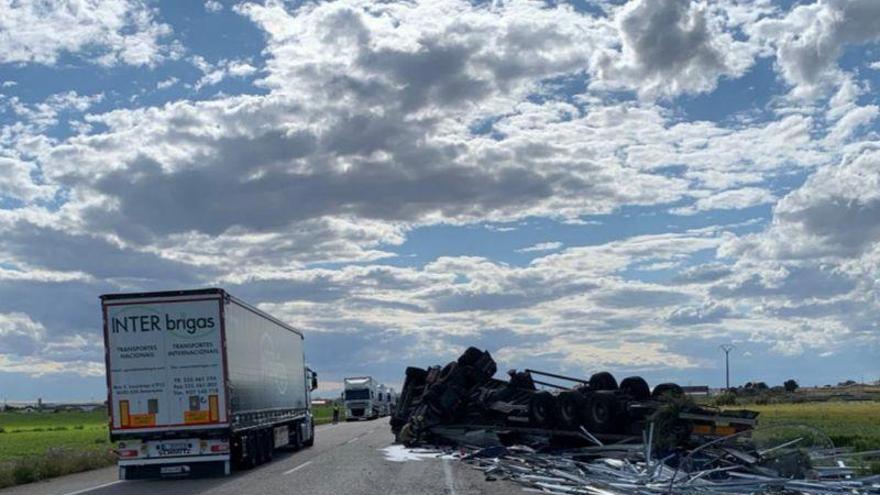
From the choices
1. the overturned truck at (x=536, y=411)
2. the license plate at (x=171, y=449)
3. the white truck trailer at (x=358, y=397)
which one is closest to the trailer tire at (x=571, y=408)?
the overturned truck at (x=536, y=411)

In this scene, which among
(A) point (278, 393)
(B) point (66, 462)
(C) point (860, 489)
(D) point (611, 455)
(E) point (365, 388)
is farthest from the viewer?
(E) point (365, 388)

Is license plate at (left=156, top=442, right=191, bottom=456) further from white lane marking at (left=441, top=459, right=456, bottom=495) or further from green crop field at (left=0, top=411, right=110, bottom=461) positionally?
green crop field at (left=0, top=411, right=110, bottom=461)

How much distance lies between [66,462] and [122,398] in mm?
5741

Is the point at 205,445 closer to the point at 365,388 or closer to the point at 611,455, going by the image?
the point at 611,455

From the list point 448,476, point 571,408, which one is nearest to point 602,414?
point 571,408

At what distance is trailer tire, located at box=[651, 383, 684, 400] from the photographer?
80.7 ft

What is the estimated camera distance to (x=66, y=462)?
89.7ft

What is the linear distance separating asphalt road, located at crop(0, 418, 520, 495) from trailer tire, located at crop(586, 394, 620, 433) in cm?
343

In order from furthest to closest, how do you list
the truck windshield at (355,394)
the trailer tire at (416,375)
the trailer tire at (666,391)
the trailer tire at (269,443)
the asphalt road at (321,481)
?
the truck windshield at (355,394)
the trailer tire at (416,375)
the trailer tire at (269,443)
the trailer tire at (666,391)
the asphalt road at (321,481)

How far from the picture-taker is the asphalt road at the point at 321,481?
1784cm

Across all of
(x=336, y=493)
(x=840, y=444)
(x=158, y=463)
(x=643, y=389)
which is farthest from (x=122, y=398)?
(x=840, y=444)

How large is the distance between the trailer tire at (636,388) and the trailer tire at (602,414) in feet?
3.87

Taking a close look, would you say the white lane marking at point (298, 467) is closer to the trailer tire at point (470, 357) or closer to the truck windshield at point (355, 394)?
the trailer tire at point (470, 357)

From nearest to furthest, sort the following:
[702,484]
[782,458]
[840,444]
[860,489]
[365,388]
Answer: [860,489]
[702,484]
[782,458]
[840,444]
[365,388]
